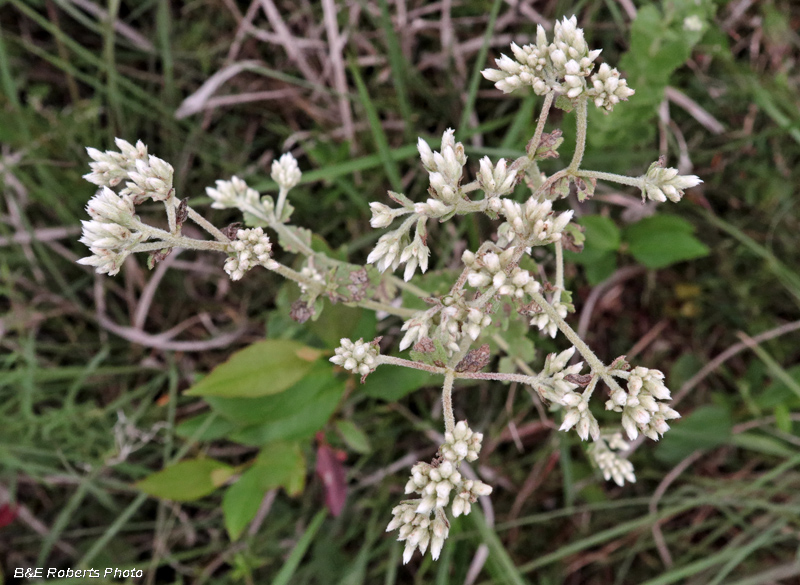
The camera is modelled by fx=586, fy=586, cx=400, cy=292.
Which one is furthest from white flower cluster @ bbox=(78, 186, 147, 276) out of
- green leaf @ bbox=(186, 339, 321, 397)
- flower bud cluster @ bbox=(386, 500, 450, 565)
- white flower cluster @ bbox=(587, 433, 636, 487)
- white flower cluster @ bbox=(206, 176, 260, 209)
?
white flower cluster @ bbox=(587, 433, 636, 487)

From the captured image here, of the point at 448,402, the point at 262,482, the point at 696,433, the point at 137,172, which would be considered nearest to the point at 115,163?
the point at 137,172

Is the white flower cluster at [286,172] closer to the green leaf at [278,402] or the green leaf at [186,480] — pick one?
the green leaf at [278,402]

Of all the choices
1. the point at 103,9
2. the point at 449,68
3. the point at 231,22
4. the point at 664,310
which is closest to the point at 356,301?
the point at 449,68

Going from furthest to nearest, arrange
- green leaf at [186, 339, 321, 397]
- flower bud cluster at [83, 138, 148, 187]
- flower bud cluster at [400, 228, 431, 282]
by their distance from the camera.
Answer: green leaf at [186, 339, 321, 397]
flower bud cluster at [83, 138, 148, 187]
flower bud cluster at [400, 228, 431, 282]

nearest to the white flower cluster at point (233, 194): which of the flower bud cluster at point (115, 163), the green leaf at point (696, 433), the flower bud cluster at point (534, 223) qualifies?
the flower bud cluster at point (115, 163)

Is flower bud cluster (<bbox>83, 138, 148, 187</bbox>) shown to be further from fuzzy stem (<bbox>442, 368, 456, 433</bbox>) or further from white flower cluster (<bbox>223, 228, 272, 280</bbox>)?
fuzzy stem (<bbox>442, 368, 456, 433</bbox>)

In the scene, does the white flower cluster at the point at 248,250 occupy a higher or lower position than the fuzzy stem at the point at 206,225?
lower

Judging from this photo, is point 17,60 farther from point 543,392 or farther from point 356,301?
point 543,392
